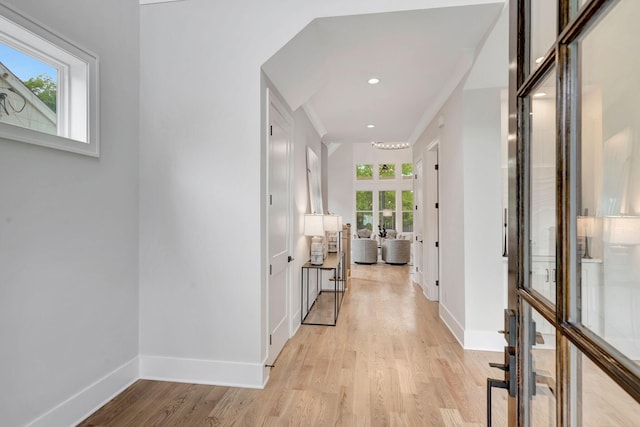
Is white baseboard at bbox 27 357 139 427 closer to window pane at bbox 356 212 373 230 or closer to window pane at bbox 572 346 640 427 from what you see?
window pane at bbox 572 346 640 427

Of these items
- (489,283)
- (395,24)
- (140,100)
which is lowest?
(489,283)

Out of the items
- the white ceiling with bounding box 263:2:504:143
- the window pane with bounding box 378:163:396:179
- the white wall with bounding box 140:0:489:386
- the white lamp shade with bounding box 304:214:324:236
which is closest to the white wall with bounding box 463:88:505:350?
the white ceiling with bounding box 263:2:504:143

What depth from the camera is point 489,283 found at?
3295 mm

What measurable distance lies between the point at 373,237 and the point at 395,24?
8155 mm

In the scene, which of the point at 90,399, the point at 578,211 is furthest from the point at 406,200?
the point at 578,211

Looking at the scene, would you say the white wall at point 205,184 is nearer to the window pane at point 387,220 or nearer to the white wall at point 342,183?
the white wall at point 342,183

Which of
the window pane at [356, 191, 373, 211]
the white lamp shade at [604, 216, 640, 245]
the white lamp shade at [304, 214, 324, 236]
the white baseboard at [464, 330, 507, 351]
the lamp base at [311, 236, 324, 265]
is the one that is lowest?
the white baseboard at [464, 330, 507, 351]

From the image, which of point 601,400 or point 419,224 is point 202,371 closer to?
point 601,400

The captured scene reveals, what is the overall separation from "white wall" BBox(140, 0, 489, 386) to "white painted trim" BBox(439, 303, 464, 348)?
6.61 ft

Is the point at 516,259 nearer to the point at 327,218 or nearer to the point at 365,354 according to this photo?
the point at 365,354

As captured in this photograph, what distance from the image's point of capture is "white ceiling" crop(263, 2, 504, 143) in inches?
98.6

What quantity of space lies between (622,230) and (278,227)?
277 centimetres

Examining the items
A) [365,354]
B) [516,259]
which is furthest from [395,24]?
[365,354]

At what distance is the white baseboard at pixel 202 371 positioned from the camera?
2.52 meters
